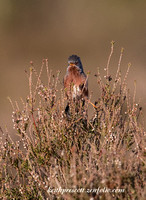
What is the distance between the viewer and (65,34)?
16.8m

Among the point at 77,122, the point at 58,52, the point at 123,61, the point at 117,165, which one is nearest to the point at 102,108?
the point at 77,122

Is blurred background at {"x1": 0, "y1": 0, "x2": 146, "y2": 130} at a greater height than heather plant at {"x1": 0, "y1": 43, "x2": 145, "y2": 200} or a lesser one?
greater

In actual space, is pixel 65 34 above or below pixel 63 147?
above

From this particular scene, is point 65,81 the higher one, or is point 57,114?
point 65,81

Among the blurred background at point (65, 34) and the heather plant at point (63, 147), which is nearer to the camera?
the heather plant at point (63, 147)

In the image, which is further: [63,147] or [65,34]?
[65,34]

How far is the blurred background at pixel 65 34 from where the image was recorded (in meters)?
14.9

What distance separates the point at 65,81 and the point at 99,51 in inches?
382

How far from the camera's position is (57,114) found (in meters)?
4.48

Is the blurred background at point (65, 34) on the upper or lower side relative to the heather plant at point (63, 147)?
upper

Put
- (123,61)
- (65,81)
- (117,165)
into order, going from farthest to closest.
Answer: (123,61), (65,81), (117,165)

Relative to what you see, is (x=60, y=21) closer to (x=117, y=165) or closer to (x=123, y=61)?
(x=123, y=61)

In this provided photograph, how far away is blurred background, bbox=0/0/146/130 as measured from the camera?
1495 cm

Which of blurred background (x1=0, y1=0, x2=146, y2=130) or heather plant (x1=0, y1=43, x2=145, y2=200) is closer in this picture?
heather plant (x1=0, y1=43, x2=145, y2=200)
